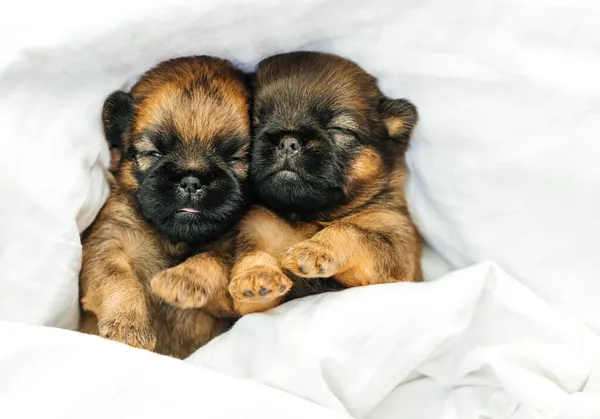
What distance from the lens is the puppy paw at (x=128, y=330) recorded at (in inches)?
62.9

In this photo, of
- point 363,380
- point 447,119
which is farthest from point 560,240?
point 363,380

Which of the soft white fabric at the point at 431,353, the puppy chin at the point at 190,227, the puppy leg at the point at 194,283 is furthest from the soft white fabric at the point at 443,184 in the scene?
the puppy chin at the point at 190,227

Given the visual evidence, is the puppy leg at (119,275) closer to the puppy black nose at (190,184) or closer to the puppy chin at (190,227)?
the puppy chin at (190,227)

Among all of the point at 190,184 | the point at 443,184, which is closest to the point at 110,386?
the point at 190,184

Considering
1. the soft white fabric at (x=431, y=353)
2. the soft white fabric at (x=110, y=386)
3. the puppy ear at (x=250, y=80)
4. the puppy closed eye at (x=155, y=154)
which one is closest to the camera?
the soft white fabric at (x=110, y=386)

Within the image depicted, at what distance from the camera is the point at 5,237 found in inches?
61.2

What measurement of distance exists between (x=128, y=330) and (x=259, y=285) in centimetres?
37

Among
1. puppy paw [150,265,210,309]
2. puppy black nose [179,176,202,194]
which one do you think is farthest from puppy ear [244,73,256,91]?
puppy paw [150,265,210,309]

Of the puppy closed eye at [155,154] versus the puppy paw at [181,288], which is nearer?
the puppy paw at [181,288]

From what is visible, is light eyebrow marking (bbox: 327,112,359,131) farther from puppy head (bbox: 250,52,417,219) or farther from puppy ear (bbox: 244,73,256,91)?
puppy ear (bbox: 244,73,256,91)

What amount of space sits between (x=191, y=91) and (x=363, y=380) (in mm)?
901

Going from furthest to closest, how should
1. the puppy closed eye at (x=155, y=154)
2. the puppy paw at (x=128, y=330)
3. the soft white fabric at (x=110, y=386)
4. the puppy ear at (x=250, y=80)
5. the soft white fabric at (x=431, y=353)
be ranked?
the puppy ear at (x=250, y=80), the puppy closed eye at (x=155, y=154), the puppy paw at (x=128, y=330), the soft white fabric at (x=431, y=353), the soft white fabric at (x=110, y=386)

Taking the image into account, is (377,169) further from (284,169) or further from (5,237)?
(5,237)

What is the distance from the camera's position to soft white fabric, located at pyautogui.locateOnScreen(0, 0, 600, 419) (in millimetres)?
1518
